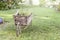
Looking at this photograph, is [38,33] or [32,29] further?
[32,29]

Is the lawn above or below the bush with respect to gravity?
below

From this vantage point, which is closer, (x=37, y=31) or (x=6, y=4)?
(x=37, y=31)

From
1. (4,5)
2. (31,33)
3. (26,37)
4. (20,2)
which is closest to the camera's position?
(26,37)

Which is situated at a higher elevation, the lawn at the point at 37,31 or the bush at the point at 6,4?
the bush at the point at 6,4

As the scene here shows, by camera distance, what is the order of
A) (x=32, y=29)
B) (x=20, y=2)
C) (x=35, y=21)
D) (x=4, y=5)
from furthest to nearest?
(x=20, y=2) → (x=4, y=5) → (x=35, y=21) → (x=32, y=29)

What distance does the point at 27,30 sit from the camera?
4531 millimetres

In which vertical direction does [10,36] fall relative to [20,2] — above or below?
below

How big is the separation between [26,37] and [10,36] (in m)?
0.46

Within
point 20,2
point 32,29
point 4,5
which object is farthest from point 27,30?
point 20,2

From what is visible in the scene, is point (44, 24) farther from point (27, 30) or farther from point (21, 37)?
point (21, 37)

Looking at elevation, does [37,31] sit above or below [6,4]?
below

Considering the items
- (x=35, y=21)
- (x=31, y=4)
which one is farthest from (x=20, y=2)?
(x=35, y=21)

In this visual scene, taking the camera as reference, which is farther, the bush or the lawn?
the bush

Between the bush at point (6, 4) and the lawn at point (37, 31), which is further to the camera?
the bush at point (6, 4)
